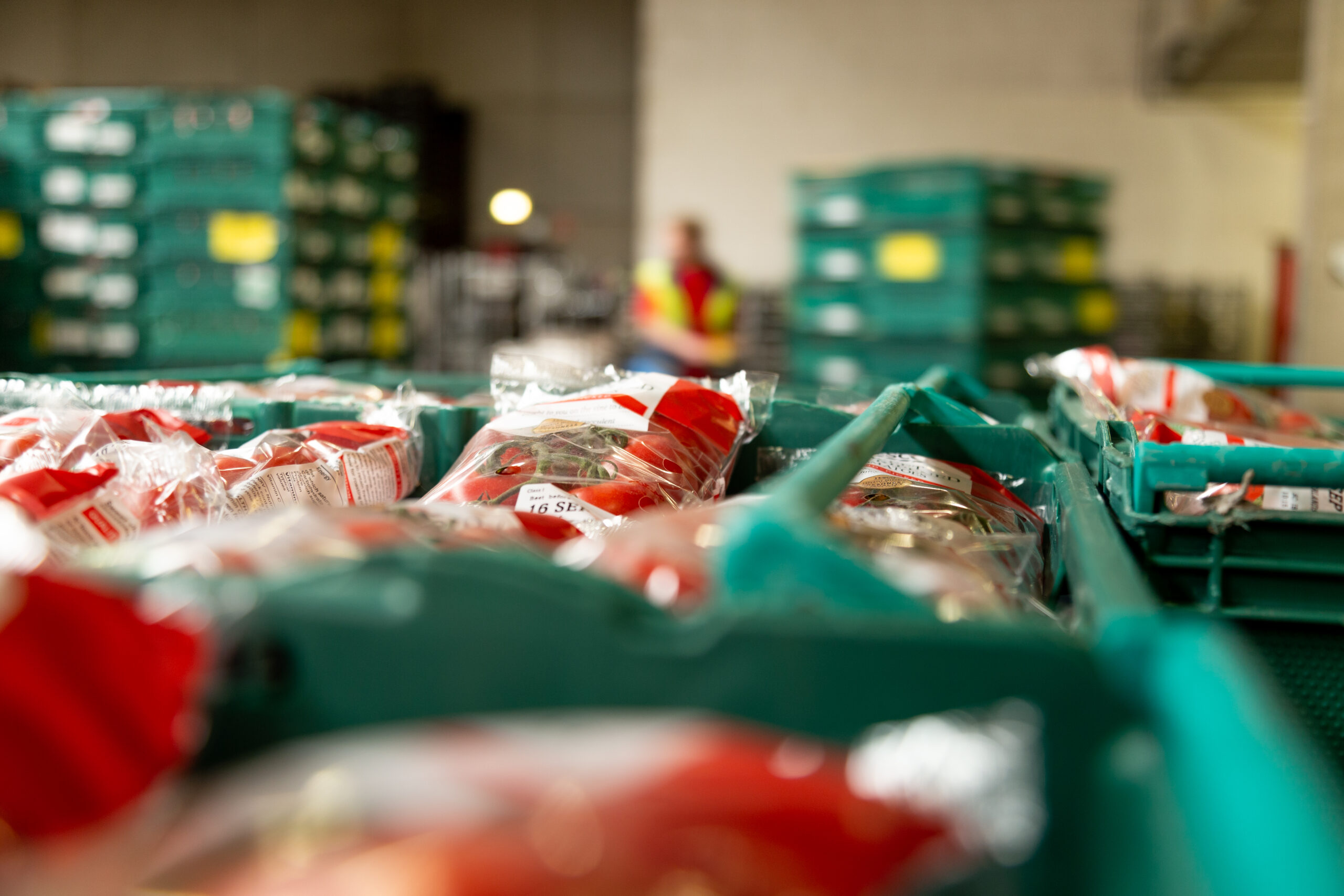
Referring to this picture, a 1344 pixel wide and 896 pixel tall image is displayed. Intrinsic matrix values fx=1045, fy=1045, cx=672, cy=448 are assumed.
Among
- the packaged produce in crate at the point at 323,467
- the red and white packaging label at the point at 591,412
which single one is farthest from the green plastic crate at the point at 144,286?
the red and white packaging label at the point at 591,412

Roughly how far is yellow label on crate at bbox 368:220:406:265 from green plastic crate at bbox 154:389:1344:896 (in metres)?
6.53

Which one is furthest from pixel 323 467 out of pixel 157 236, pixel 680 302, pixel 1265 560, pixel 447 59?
pixel 447 59

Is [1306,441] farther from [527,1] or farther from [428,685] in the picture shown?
[527,1]

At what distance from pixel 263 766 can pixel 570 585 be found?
0.63 ft

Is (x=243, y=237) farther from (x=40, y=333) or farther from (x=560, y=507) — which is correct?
(x=560, y=507)

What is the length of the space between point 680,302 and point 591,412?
4.44 m

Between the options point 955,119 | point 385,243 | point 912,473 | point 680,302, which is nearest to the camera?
point 912,473

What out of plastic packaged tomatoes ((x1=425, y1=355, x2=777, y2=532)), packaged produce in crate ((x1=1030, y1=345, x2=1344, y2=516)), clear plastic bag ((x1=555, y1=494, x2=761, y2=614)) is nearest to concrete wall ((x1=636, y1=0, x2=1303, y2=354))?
packaged produce in crate ((x1=1030, y1=345, x2=1344, y2=516))

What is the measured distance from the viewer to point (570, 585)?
0.58 metres

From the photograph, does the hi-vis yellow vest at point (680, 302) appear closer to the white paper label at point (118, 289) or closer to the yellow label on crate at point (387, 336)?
the yellow label on crate at point (387, 336)

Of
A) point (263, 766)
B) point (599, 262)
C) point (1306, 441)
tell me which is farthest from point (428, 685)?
point (599, 262)

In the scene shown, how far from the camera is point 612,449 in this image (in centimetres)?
133

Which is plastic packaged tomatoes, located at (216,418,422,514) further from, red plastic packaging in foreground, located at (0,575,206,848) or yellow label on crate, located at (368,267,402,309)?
yellow label on crate, located at (368,267,402,309)

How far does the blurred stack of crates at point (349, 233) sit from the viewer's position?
5.97 metres
